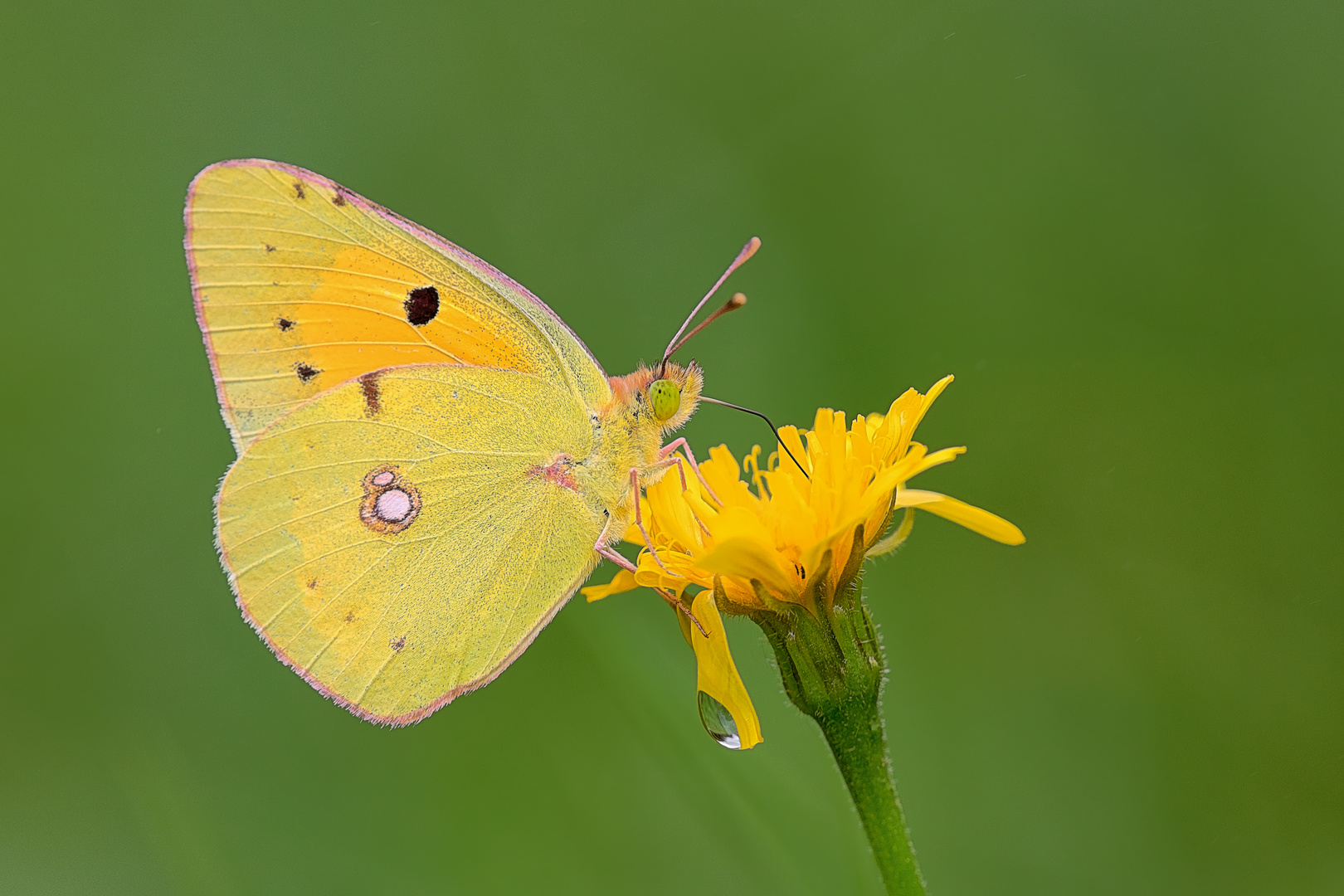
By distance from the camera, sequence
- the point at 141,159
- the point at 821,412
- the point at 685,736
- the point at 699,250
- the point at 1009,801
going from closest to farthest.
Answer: the point at 821,412 < the point at 685,736 < the point at 1009,801 < the point at 699,250 < the point at 141,159

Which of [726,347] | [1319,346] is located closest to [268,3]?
[726,347]

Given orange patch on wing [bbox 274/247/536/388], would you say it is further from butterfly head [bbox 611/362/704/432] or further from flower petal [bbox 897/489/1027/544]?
flower petal [bbox 897/489/1027/544]

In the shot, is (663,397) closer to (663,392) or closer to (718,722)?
(663,392)

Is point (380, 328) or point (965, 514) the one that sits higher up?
point (380, 328)

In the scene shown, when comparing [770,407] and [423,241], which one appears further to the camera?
[770,407]

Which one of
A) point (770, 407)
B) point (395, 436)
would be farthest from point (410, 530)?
point (770, 407)

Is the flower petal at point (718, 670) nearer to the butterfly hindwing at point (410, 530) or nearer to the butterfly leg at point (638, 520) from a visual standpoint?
the butterfly leg at point (638, 520)

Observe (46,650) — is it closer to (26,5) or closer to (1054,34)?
(26,5)
